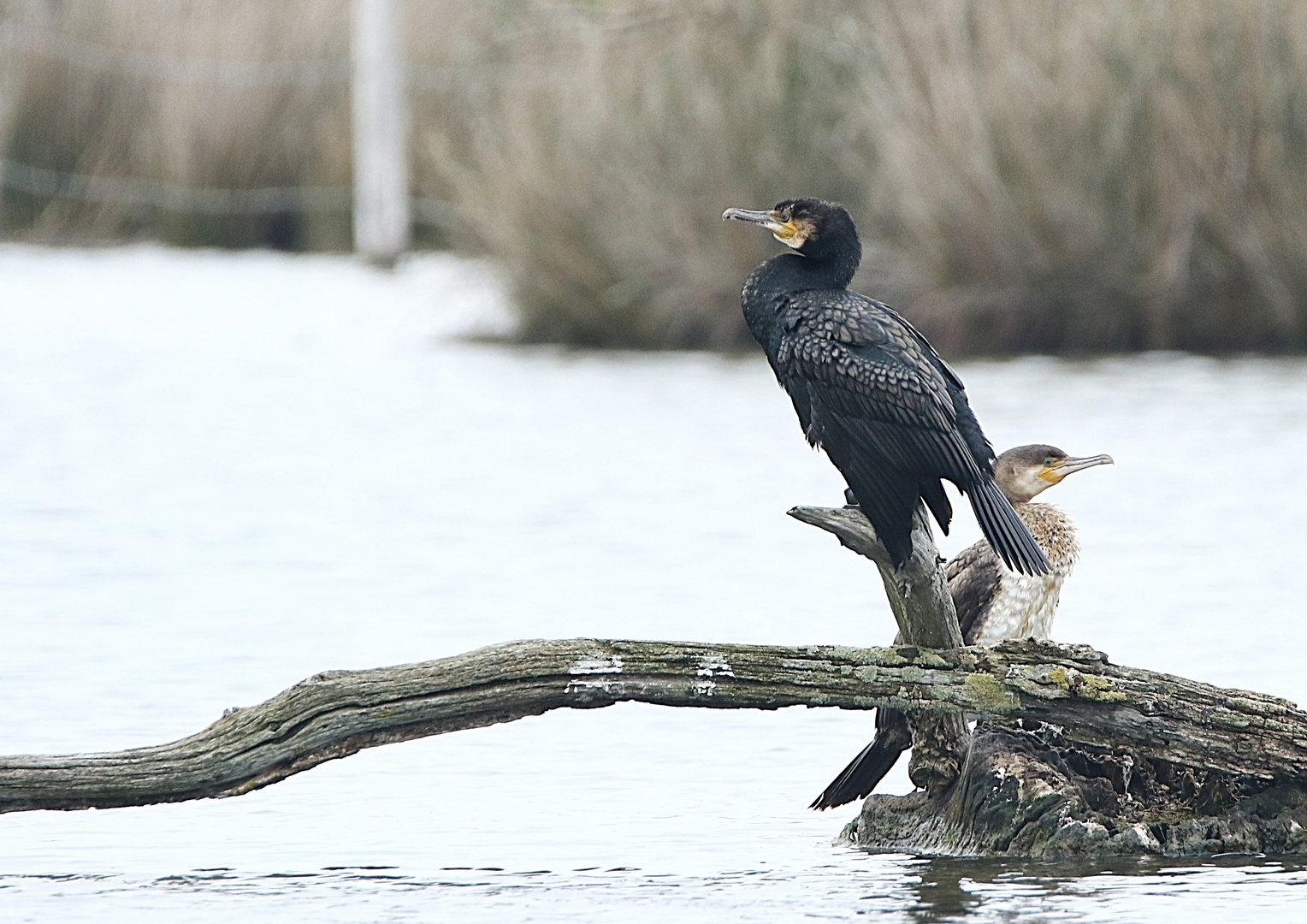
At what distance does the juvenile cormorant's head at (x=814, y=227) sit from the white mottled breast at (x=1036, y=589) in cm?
80

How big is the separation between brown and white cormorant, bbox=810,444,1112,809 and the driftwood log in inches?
13.6

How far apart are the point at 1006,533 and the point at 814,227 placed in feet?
2.86

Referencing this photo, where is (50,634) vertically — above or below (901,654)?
above

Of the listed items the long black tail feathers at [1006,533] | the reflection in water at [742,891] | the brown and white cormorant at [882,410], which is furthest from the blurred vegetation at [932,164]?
the reflection in water at [742,891]

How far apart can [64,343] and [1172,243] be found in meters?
7.91

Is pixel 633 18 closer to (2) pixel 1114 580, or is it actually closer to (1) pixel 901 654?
(2) pixel 1114 580

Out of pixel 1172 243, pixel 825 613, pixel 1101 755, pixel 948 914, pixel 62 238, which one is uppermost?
pixel 62 238

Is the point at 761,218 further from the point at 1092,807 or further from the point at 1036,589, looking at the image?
the point at 1092,807

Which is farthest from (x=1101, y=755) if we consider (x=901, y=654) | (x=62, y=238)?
(x=62, y=238)

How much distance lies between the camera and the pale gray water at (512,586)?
5434 mm

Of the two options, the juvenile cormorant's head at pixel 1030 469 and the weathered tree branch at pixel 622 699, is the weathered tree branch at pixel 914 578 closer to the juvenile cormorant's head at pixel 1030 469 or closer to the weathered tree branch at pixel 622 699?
the weathered tree branch at pixel 622 699

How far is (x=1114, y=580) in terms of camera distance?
29.6 feet

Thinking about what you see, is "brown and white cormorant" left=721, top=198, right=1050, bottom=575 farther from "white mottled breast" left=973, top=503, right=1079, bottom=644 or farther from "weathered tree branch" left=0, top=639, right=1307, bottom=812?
"white mottled breast" left=973, top=503, right=1079, bottom=644

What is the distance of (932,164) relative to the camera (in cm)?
1377
